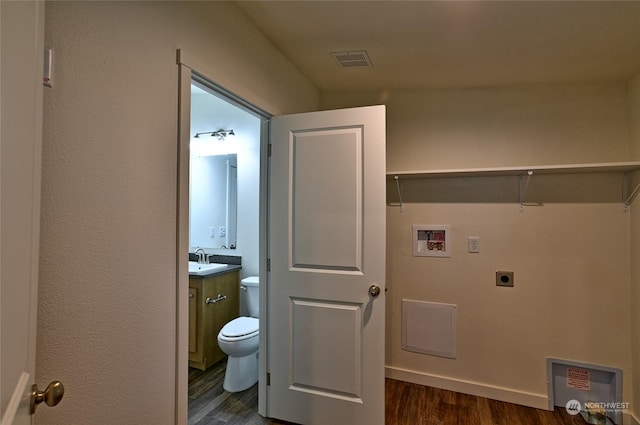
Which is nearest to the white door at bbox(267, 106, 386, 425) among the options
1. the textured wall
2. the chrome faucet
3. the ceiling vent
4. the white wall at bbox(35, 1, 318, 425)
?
the ceiling vent

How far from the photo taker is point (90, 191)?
97cm

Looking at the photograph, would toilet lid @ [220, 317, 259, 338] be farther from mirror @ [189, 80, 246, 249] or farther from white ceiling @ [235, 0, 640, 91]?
white ceiling @ [235, 0, 640, 91]

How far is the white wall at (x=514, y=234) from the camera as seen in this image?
7.11ft

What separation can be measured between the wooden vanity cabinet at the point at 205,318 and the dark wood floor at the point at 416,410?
26 cm

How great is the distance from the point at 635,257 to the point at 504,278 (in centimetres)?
77

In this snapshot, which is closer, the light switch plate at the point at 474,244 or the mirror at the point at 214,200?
the light switch plate at the point at 474,244

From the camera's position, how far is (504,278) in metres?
2.36

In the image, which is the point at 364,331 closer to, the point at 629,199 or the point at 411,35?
the point at 411,35

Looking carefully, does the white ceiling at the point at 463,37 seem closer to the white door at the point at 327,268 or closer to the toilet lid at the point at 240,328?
the white door at the point at 327,268

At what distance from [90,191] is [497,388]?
2.81 m

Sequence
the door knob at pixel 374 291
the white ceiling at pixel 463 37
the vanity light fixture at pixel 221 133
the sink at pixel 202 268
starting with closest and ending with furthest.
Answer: the white ceiling at pixel 463 37, the door knob at pixel 374 291, the sink at pixel 202 268, the vanity light fixture at pixel 221 133

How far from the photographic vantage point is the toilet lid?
241cm

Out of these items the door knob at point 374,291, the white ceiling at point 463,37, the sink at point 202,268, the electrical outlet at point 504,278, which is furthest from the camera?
the sink at point 202,268

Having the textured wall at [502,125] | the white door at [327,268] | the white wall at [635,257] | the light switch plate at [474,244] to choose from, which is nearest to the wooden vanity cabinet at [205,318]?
the white door at [327,268]
